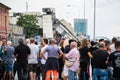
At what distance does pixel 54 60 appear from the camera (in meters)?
18.9

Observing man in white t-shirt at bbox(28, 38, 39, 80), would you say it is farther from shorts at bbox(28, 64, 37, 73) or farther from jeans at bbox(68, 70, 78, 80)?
jeans at bbox(68, 70, 78, 80)

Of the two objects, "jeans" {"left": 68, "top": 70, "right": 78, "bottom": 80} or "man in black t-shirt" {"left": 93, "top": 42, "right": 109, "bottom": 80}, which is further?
"jeans" {"left": 68, "top": 70, "right": 78, "bottom": 80}

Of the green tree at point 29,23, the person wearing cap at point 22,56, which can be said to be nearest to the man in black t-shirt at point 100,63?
the person wearing cap at point 22,56

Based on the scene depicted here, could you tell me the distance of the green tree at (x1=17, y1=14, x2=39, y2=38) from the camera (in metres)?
144

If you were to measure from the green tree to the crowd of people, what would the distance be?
11747 cm

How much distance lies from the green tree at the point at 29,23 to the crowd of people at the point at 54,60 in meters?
117

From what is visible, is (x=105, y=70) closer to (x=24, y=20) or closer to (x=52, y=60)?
(x=52, y=60)

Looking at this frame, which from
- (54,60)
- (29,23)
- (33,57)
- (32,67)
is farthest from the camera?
(29,23)

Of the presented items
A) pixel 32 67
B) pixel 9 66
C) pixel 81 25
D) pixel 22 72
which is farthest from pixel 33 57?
pixel 81 25

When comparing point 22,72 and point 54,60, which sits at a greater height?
point 54,60

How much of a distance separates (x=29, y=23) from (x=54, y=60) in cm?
13461

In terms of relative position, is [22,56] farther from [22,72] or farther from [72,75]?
[72,75]

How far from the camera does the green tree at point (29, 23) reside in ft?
472

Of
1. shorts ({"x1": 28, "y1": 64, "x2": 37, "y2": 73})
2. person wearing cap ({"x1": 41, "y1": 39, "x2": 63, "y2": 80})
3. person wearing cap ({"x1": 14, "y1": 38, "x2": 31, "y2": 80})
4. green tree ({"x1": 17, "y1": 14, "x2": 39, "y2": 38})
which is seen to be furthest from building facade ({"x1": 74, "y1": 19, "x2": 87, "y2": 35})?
person wearing cap ({"x1": 41, "y1": 39, "x2": 63, "y2": 80})
